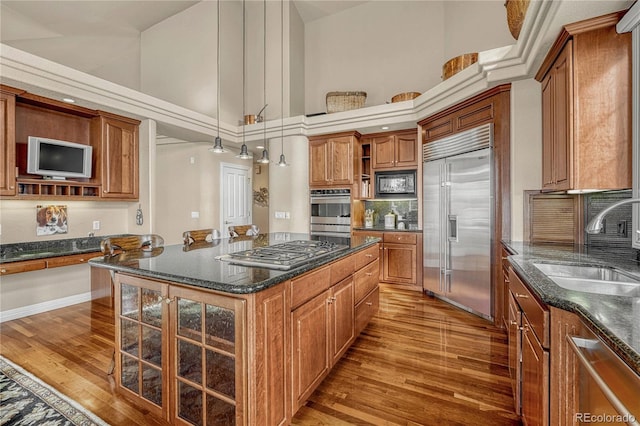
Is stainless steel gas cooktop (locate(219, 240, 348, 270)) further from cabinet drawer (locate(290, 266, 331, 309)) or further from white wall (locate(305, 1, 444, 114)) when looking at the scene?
white wall (locate(305, 1, 444, 114))

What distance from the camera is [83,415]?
1.72 metres

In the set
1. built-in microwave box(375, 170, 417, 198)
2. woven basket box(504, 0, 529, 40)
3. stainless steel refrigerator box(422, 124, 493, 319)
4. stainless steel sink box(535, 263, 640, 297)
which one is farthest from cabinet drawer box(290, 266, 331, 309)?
built-in microwave box(375, 170, 417, 198)

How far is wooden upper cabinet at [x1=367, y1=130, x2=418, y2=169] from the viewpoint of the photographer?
178 inches

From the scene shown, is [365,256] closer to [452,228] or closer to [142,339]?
[452,228]

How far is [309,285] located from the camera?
1724 millimetres

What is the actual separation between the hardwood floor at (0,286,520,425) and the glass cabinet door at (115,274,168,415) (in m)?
0.20

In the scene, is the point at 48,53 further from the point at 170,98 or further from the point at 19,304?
the point at 19,304

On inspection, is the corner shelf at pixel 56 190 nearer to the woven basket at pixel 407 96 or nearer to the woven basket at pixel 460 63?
the woven basket at pixel 407 96

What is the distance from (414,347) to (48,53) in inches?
245

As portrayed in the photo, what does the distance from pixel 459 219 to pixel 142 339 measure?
331 centimetres

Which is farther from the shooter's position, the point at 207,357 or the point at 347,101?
the point at 347,101

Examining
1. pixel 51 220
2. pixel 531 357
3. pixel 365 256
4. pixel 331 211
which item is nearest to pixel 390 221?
pixel 331 211

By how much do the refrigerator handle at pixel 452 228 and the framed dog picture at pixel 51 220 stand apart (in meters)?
4.83

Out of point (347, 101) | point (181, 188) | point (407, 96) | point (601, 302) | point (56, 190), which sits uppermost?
point (347, 101)
